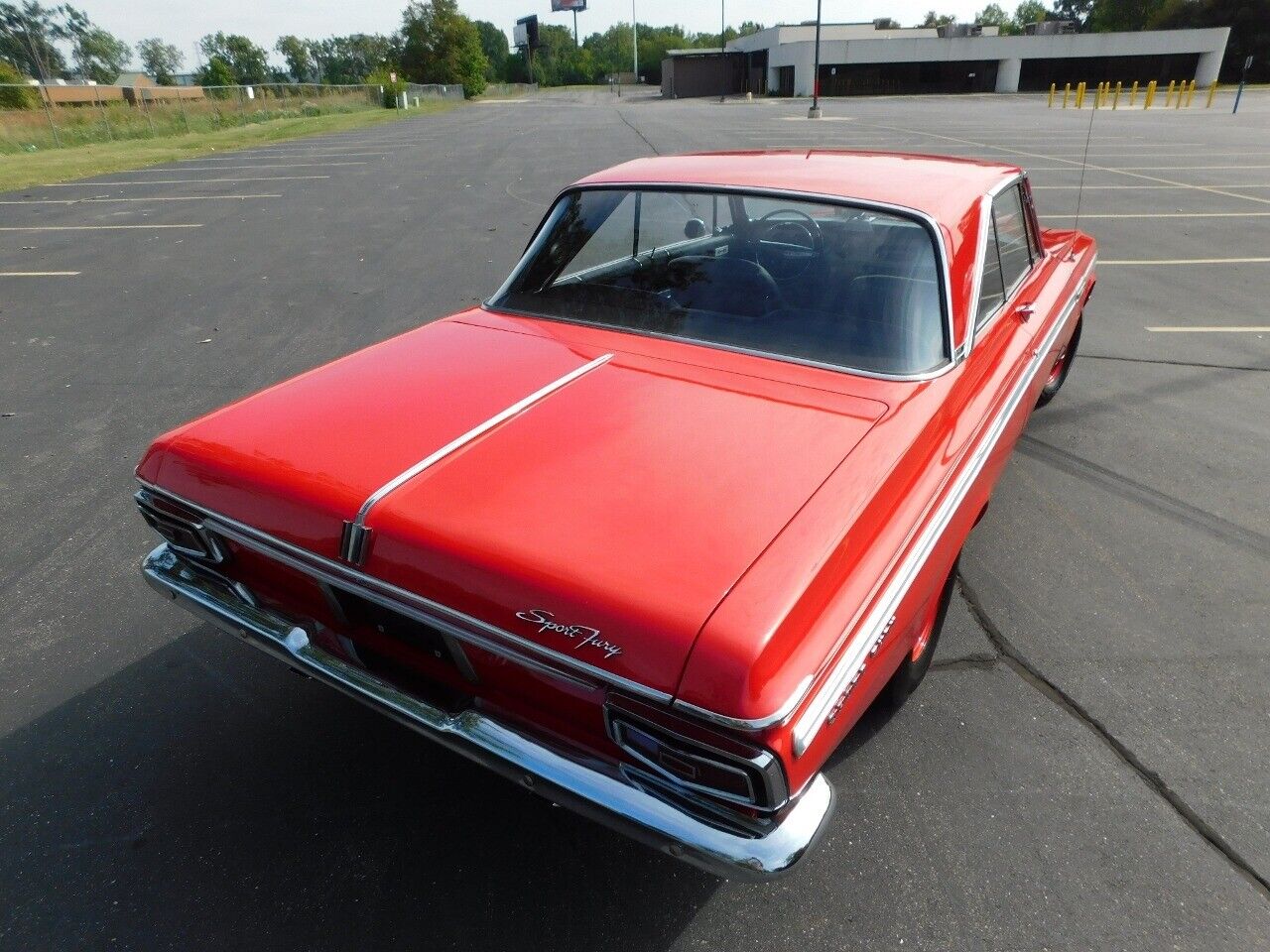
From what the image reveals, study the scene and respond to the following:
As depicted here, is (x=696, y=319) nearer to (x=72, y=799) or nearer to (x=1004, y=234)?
(x=1004, y=234)

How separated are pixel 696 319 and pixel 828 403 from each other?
26.1 inches

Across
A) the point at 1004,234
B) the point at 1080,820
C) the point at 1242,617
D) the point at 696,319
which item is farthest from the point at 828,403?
the point at 1242,617

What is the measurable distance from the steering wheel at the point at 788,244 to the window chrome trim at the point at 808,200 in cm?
19

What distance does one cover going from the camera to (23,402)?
5012 mm

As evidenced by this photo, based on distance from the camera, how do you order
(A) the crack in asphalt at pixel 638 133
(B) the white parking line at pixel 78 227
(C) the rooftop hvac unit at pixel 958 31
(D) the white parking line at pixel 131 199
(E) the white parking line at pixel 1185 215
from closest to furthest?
(E) the white parking line at pixel 1185 215, (B) the white parking line at pixel 78 227, (D) the white parking line at pixel 131 199, (A) the crack in asphalt at pixel 638 133, (C) the rooftop hvac unit at pixel 958 31

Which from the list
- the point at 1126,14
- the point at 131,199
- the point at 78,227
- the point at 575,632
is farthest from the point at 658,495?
the point at 1126,14

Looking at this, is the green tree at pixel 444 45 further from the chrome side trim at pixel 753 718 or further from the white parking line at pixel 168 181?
the chrome side trim at pixel 753 718

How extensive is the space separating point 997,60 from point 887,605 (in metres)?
61.6

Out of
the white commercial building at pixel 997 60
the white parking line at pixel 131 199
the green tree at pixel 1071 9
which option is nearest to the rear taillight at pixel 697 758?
the white parking line at pixel 131 199

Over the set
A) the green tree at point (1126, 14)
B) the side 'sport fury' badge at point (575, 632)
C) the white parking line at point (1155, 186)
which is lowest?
Result: the white parking line at point (1155, 186)

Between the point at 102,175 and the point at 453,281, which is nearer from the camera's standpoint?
the point at 453,281

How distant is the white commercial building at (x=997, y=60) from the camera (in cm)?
4975

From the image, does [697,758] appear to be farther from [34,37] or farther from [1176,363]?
[34,37]

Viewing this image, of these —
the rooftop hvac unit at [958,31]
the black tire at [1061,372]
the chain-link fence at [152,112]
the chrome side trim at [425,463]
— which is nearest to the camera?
the chrome side trim at [425,463]
